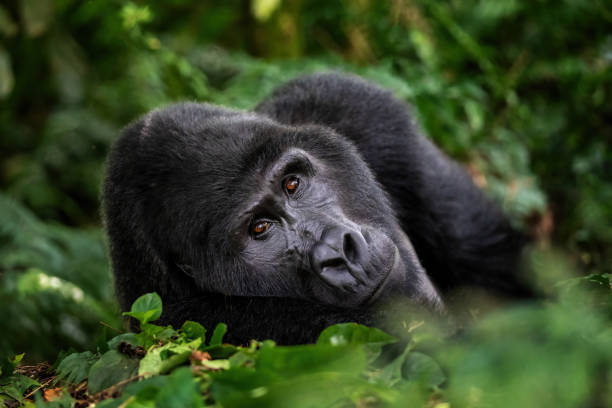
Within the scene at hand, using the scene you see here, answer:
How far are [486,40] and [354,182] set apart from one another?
13.0 ft

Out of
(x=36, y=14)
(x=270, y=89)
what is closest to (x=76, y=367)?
(x=270, y=89)

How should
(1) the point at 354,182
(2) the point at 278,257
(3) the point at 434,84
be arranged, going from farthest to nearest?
(3) the point at 434,84 < (1) the point at 354,182 < (2) the point at 278,257

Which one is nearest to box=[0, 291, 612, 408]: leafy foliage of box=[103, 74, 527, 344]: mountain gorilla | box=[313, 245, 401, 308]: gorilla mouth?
box=[313, 245, 401, 308]: gorilla mouth

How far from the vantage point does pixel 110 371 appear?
1637mm

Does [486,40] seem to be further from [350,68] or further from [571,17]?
[350,68]

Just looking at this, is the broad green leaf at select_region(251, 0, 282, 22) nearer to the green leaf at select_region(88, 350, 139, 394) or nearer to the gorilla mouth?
the gorilla mouth

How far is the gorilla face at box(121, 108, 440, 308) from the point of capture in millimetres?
2289

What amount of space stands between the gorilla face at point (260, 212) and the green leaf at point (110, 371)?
2.43ft

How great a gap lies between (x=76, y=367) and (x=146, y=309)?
26 centimetres

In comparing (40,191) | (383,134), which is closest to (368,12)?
(383,134)

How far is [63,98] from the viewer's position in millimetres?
6039

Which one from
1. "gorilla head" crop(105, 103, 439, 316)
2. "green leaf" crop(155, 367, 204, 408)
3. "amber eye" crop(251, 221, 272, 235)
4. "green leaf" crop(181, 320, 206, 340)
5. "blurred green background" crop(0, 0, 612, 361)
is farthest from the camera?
"blurred green background" crop(0, 0, 612, 361)

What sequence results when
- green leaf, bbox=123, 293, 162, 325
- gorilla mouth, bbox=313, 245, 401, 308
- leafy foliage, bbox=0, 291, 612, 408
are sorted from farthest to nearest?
gorilla mouth, bbox=313, 245, 401, 308, green leaf, bbox=123, 293, 162, 325, leafy foliage, bbox=0, 291, 612, 408

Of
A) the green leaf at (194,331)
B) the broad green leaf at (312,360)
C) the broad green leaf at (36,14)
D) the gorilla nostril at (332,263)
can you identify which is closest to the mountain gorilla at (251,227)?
the gorilla nostril at (332,263)
